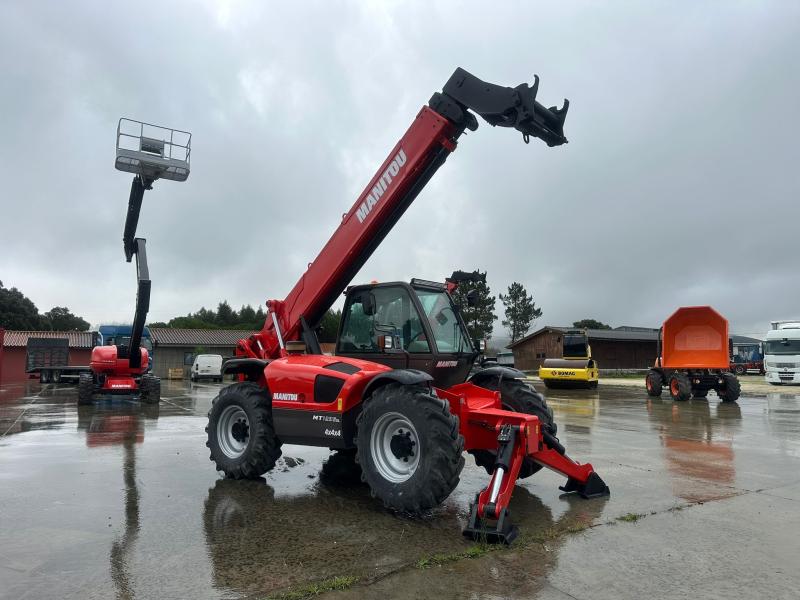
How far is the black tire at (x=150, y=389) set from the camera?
17.5 meters

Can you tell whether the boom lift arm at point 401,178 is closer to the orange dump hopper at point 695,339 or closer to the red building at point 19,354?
the orange dump hopper at point 695,339

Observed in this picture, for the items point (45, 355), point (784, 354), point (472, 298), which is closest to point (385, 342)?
point (472, 298)

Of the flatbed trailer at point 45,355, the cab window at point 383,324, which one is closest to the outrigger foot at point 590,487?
the cab window at point 383,324

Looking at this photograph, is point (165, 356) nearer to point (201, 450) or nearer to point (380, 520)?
point (201, 450)

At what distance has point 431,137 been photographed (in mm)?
6410

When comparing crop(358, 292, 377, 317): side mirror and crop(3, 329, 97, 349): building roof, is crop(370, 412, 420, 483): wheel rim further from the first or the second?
crop(3, 329, 97, 349): building roof

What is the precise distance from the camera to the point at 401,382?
207 inches

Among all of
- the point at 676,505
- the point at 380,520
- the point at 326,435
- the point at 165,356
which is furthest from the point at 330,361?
the point at 165,356

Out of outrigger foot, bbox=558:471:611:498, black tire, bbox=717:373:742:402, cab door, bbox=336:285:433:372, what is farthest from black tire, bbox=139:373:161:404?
black tire, bbox=717:373:742:402

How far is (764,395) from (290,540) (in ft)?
73.9

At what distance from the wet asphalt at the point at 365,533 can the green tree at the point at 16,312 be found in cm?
6273

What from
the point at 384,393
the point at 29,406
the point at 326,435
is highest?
the point at 384,393

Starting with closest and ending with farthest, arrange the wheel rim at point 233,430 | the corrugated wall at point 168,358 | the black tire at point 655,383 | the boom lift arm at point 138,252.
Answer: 1. the wheel rim at point 233,430
2. the boom lift arm at point 138,252
3. the black tire at point 655,383
4. the corrugated wall at point 168,358

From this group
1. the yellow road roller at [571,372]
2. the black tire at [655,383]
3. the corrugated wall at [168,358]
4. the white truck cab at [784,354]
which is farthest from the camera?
the corrugated wall at [168,358]
